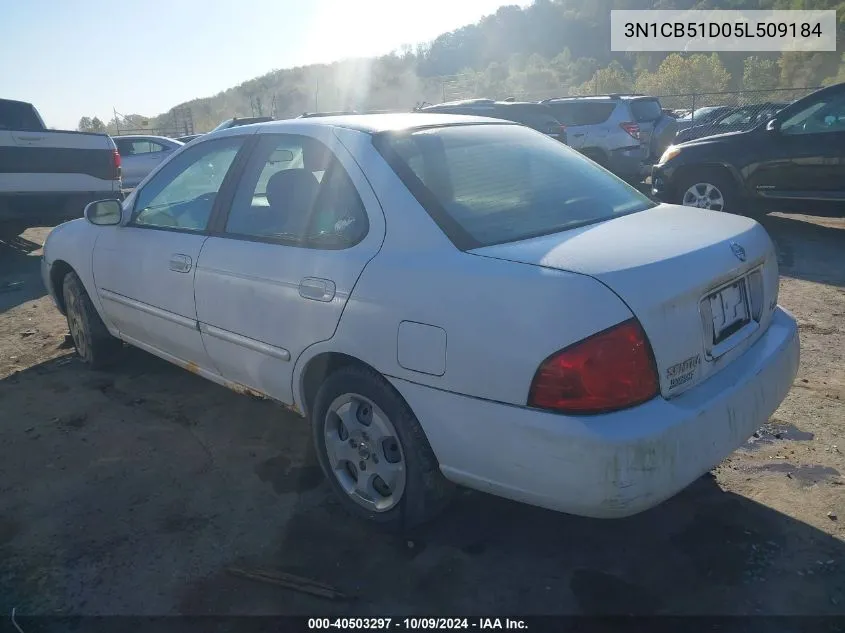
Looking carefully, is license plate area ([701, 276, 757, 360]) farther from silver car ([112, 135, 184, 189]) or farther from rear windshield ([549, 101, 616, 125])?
silver car ([112, 135, 184, 189])

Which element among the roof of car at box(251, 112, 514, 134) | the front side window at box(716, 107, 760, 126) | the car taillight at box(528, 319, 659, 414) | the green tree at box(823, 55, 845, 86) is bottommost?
the car taillight at box(528, 319, 659, 414)

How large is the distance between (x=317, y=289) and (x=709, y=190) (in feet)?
24.2

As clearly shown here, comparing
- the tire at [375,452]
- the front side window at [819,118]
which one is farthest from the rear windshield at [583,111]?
the tire at [375,452]

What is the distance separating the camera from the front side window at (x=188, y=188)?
143 inches

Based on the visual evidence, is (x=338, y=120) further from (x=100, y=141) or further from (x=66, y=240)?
(x=100, y=141)

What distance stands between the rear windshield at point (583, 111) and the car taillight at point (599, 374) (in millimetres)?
12626

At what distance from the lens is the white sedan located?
7.11ft

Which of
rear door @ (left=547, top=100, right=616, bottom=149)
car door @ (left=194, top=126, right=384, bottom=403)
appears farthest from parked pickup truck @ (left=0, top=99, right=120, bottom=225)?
rear door @ (left=547, top=100, right=616, bottom=149)

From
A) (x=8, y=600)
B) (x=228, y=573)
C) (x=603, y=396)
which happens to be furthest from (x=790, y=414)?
(x=8, y=600)

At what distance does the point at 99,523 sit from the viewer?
3.06 meters

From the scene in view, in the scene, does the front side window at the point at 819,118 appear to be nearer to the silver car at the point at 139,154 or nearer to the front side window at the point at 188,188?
the front side window at the point at 188,188

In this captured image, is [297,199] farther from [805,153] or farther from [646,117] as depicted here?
[646,117]

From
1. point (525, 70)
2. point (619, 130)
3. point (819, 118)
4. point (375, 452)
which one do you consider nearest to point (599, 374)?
point (375, 452)

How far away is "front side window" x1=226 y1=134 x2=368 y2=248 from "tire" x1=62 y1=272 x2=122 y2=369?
6.14ft
